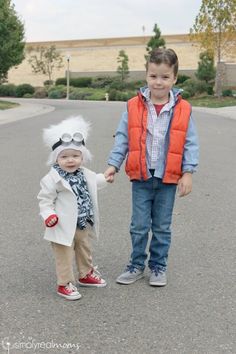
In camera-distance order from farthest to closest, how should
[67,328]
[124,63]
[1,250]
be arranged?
[124,63], [1,250], [67,328]

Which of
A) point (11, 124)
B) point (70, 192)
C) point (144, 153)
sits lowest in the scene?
point (11, 124)

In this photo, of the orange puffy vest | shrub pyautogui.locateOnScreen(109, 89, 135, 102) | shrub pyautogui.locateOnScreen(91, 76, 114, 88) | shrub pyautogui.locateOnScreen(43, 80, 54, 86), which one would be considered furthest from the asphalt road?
shrub pyautogui.locateOnScreen(43, 80, 54, 86)

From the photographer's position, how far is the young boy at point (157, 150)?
13.3ft

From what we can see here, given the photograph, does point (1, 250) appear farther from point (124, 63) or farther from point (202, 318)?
point (124, 63)

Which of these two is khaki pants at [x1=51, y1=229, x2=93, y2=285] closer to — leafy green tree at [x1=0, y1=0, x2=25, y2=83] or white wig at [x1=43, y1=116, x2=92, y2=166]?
white wig at [x1=43, y1=116, x2=92, y2=166]

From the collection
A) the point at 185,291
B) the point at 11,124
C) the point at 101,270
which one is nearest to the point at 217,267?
the point at 185,291

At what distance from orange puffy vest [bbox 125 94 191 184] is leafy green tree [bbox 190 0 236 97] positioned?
117ft

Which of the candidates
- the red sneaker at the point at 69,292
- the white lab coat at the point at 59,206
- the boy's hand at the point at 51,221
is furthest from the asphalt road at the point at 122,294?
the boy's hand at the point at 51,221

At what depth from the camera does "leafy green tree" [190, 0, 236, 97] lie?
37.9 m

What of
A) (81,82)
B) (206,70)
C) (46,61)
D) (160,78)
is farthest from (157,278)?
(46,61)

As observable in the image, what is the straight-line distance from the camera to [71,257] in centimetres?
398

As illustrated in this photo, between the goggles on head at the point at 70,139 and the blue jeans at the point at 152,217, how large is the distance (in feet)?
1.91

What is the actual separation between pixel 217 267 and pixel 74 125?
1730mm

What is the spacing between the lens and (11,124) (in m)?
19.7
